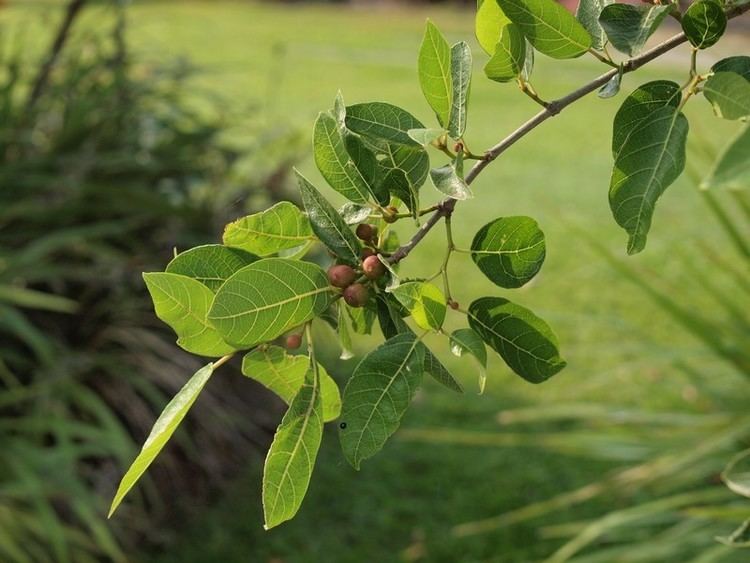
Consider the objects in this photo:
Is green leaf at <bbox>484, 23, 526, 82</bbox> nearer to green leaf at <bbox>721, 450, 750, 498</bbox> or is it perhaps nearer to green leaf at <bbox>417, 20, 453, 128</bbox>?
green leaf at <bbox>417, 20, 453, 128</bbox>

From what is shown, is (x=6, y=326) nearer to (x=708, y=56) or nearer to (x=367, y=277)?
(x=367, y=277)

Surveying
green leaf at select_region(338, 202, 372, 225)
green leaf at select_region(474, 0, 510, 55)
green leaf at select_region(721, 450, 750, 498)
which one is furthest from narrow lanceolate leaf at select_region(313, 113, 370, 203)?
green leaf at select_region(721, 450, 750, 498)

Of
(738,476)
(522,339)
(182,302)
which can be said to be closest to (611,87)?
(522,339)

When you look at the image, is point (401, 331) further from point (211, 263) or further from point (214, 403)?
point (214, 403)

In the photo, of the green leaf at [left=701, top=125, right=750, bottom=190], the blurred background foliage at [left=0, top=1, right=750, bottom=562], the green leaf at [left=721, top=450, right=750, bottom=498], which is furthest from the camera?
the blurred background foliage at [left=0, top=1, right=750, bottom=562]

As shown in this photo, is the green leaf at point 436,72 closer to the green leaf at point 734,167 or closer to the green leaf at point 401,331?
the green leaf at point 401,331
